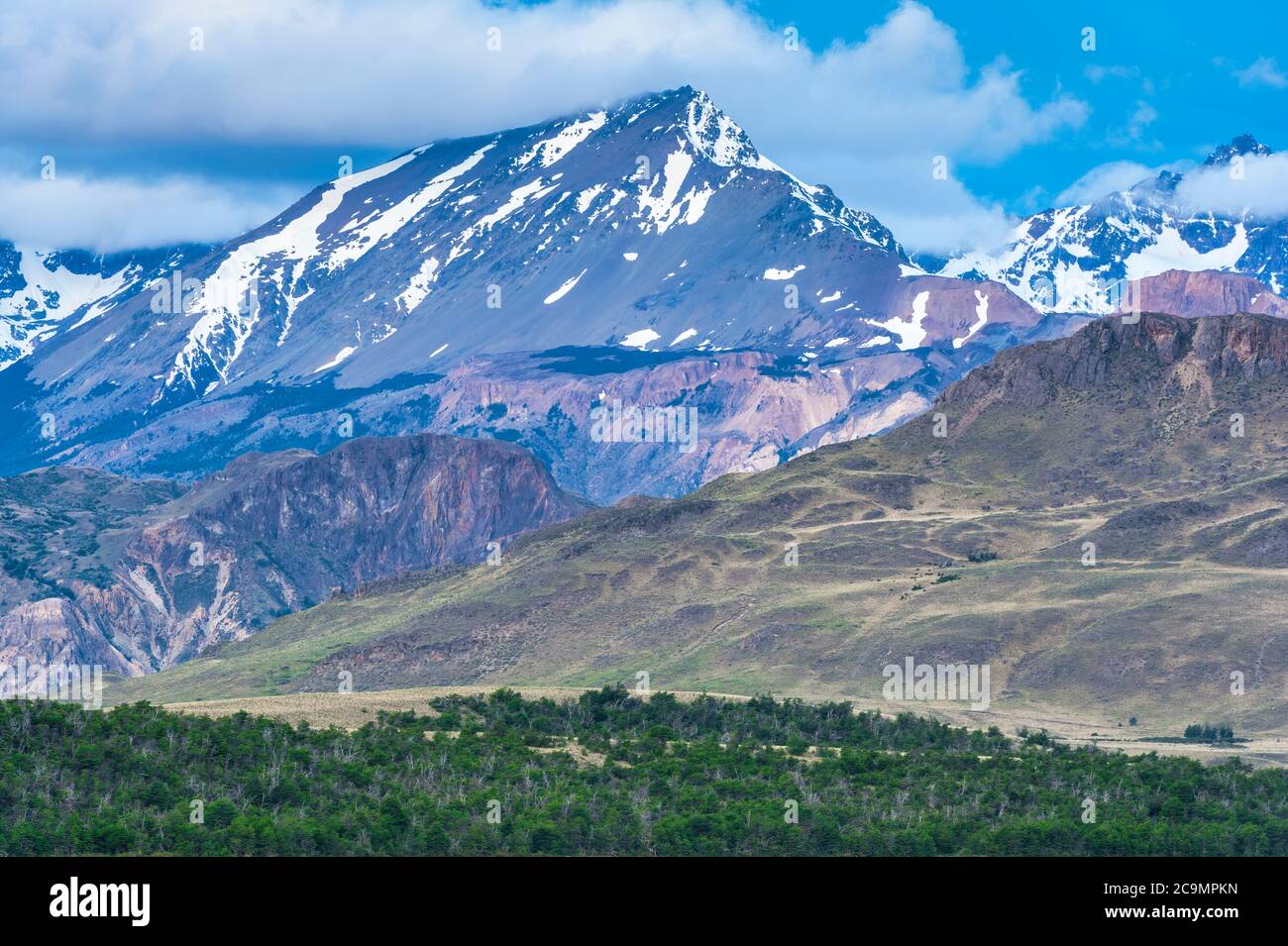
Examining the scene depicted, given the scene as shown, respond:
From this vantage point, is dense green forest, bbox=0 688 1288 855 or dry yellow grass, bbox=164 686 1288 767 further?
dry yellow grass, bbox=164 686 1288 767

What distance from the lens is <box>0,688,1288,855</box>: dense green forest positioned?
106938 mm

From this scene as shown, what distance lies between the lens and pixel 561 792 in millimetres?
122875

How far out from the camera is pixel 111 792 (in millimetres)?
112562

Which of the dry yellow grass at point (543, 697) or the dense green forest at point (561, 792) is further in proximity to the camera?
the dry yellow grass at point (543, 697)

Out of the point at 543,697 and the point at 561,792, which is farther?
the point at 543,697

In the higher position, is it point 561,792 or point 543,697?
point 543,697

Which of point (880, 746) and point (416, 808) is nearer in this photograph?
point (416, 808)

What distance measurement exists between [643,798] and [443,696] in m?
48.8

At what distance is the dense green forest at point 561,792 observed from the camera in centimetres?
10694
